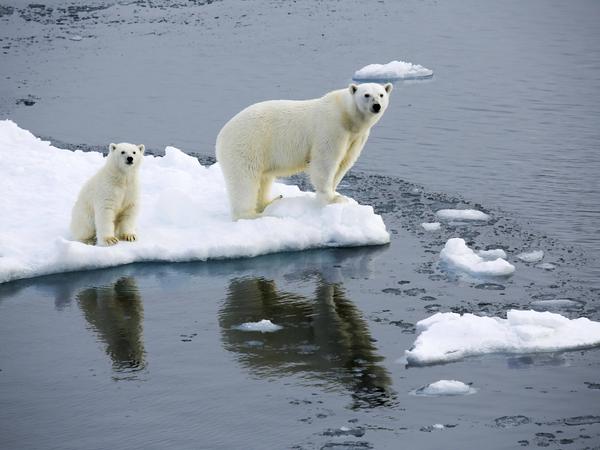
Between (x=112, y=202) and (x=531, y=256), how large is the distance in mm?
4204

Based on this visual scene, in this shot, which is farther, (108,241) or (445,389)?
(108,241)

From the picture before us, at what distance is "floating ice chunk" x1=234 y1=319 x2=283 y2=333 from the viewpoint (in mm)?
8586

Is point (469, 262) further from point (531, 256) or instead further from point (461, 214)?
point (461, 214)

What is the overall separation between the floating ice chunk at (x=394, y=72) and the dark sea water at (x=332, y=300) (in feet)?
1.17

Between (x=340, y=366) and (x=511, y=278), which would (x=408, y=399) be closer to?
(x=340, y=366)

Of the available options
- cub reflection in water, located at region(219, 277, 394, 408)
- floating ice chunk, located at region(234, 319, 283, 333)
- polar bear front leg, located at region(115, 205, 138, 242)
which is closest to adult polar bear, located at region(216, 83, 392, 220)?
polar bear front leg, located at region(115, 205, 138, 242)

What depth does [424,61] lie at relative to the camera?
2247 centimetres

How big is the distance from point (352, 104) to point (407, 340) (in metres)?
3.08

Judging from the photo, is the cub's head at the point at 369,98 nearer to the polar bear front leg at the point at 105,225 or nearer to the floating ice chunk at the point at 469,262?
the floating ice chunk at the point at 469,262

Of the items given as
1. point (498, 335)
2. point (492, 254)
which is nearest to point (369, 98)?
point (492, 254)

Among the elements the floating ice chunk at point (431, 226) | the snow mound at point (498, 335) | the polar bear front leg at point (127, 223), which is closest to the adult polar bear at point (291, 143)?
the floating ice chunk at point (431, 226)

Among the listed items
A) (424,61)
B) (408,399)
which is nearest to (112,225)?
(408,399)

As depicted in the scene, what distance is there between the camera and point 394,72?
20.5m

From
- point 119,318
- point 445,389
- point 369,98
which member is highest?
point 369,98
